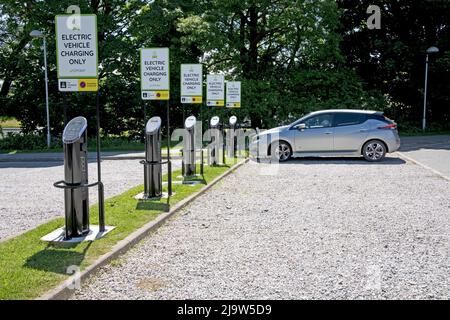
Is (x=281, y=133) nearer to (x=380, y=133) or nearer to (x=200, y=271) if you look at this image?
(x=380, y=133)

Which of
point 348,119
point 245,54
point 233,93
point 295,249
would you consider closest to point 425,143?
point 348,119

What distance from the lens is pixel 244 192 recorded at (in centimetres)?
950

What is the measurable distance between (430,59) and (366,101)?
5.04m

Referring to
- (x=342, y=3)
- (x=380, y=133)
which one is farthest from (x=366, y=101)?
(x=380, y=133)

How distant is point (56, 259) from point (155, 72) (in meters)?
4.49

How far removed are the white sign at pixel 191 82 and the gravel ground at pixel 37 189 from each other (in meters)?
2.28

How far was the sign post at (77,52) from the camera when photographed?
5.93 metres

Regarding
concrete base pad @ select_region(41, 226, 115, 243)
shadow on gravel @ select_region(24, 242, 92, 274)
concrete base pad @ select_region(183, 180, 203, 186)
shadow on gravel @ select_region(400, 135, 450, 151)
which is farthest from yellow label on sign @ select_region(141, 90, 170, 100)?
shadow on gravel @ select_region(400, 135, 450, 151)

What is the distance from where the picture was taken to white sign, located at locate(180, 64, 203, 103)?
11.3 m

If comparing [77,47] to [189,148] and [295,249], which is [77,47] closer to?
[295,249]

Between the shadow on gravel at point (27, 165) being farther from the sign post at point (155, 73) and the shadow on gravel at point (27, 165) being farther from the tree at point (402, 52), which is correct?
the tree at point (402, 52)

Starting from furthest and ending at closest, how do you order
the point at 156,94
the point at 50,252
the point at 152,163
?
the point at 156,94, the point at 152,163, the point at 50,252

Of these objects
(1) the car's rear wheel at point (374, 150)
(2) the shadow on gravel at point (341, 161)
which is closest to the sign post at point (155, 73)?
(2) the shadow on gravel at point (341, 161)

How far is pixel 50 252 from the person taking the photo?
5.20 metres
